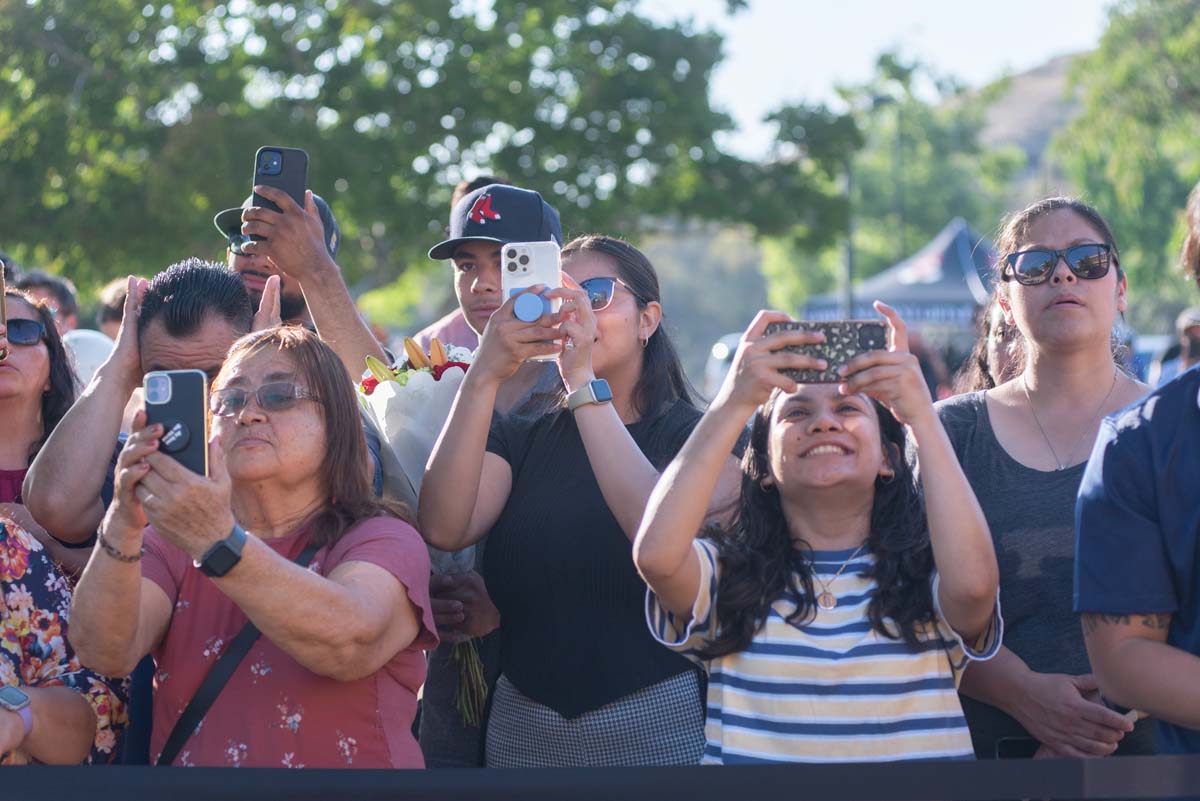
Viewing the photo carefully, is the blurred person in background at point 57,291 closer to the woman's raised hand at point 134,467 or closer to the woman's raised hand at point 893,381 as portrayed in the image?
the woman's raised hand at point 134,467

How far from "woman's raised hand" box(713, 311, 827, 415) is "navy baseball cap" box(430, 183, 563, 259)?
150 centimetres

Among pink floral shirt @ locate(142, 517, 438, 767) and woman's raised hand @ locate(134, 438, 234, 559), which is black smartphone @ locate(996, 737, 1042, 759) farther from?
A: woman's raised hand @ locate(134, 438, 234, 559)

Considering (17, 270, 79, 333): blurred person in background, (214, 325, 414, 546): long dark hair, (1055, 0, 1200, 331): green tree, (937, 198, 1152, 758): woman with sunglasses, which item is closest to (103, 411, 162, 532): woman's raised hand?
(214, 325, 414, 546): long dark hair

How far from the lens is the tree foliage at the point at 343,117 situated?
1527 cm

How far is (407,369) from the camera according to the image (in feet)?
12.9

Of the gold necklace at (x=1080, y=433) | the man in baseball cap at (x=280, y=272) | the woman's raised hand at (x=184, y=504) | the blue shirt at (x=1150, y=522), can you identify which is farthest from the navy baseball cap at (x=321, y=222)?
the blue shirt at (x=1150, y=522)

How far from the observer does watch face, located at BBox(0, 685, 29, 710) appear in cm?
289

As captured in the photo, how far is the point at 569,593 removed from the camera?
3424mm

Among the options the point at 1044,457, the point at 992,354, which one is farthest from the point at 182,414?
the point at 992,354

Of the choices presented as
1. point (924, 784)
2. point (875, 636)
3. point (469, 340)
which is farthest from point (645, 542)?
point (469, 340)

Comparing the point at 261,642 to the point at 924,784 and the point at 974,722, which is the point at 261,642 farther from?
the point at 974,722

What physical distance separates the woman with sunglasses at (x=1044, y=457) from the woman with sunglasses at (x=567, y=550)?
660 mm

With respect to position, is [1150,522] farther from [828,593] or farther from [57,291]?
[57,291]

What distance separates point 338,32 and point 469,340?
12.5 meters
